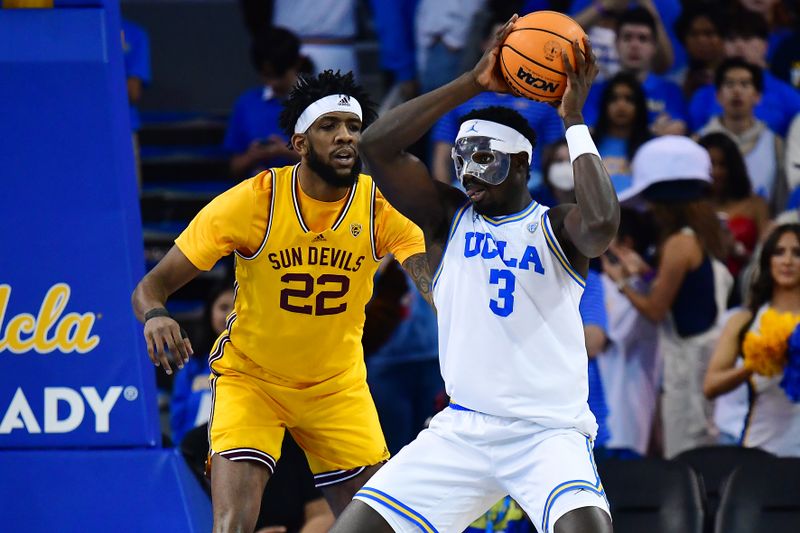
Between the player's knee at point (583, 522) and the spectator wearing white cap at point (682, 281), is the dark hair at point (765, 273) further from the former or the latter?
the player's knee at point (583, 522)

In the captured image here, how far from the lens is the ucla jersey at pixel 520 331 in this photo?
5.09 meters

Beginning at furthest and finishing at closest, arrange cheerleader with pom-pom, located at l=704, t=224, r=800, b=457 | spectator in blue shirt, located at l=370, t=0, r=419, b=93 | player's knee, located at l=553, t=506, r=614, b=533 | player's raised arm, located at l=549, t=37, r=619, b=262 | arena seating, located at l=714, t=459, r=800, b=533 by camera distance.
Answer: spectator in blue shirt, located at l=370, t=0, r=419, b=93 → cheerleader with pom-pom, located at l=704, t=224, r=800, b=457 → arena seating, located at l=714, t=459, r=800, b=533 → player's raised arm, located at l=549, t=37, r=619, b=262 → player's knee, located at l=553, t=506, r=614, b=533

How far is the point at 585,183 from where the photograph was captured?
4.92m

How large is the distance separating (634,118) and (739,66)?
87cm

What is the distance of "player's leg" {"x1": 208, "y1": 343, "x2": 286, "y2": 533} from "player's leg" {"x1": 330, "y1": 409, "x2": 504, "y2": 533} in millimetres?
640

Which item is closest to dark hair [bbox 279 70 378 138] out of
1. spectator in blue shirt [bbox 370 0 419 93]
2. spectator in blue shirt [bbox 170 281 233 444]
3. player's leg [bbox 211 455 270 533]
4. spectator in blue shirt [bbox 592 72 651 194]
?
player's leg [bbox 211 455 270 533]

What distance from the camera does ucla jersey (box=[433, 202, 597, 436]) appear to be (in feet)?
16.7

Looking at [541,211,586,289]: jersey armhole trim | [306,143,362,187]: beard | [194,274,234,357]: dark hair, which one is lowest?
[194,274,234,357]: dark hair

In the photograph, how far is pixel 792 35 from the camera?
998cm

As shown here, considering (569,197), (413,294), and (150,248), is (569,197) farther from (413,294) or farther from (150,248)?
(150,248)

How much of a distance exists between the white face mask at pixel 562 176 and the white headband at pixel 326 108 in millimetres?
2414

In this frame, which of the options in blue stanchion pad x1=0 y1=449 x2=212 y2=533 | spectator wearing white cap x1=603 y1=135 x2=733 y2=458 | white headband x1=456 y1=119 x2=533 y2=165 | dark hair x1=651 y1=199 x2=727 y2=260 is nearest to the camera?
white headband x1=456 y1=119 x2=533 y2=165

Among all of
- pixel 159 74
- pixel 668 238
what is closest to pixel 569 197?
pixel 668 238

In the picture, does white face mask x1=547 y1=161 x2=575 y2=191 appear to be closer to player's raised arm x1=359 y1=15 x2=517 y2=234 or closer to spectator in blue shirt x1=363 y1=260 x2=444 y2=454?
spectator in blue shirt x1=363 y1=260 x2=444 y2=454
